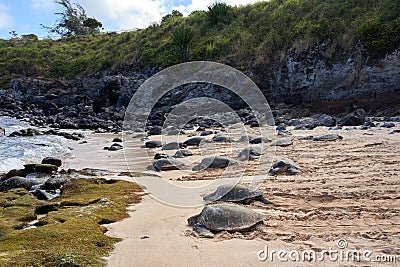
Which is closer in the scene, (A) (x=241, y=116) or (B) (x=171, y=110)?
(A) (x=241, y=116)

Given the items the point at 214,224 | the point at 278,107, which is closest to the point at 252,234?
the point at 214,224

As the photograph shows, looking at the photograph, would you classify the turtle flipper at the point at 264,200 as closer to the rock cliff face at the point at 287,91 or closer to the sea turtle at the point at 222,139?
the sea turtle at the point at 222,139

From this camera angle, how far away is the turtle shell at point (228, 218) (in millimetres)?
4281

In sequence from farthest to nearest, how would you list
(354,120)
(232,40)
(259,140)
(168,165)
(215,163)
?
(232,40)
(354,120)
(259,140)
(168,165)
(215,163)

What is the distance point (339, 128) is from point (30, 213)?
11.1 meters

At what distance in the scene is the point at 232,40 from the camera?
30.0 metres

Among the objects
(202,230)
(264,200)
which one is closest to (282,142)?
(264,200)

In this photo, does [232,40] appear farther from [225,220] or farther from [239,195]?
[225,220]

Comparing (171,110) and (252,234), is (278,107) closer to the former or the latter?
(171,110)

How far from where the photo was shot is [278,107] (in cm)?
2131

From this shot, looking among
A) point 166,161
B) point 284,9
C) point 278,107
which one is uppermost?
point 284,9

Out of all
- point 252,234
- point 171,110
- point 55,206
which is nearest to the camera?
point 252,234

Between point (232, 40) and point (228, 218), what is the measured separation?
27.4 metres

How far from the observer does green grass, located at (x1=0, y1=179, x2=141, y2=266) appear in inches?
134
